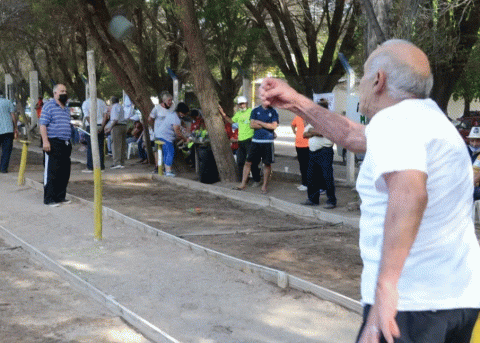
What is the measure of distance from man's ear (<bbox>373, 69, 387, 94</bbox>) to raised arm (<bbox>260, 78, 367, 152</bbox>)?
532 mm

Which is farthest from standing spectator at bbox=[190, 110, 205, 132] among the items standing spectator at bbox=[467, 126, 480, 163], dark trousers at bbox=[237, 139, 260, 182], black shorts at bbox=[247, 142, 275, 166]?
standing spectator at bbox=[467, 126, 480, 163]

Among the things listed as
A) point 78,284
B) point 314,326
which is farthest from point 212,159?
point 314,326

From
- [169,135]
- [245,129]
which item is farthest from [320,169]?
[169,135]

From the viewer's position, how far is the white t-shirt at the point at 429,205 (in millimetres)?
2574

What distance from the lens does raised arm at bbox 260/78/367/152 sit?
3.29 meters

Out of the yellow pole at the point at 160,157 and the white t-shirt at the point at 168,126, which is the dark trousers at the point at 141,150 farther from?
the white t-shirt at the point at 168,126

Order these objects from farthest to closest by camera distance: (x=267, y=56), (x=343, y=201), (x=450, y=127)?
(x=267, y=56) < (x=343, y=201) < (x=450, y=127)

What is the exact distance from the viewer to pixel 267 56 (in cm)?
2605

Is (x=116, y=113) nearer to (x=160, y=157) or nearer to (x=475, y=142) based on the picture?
(x=160, y=157)

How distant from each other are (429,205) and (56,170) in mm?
10620

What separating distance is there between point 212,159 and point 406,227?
14.0 meters

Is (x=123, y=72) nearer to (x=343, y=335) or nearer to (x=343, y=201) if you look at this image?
(x=343, y=201)

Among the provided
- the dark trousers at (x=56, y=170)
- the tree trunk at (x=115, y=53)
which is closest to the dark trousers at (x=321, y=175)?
the dark trousers at (x=56, y=170)

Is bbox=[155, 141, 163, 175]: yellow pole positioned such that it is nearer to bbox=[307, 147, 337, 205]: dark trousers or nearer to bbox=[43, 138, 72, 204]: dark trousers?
bbox=[43, 138, 72, 204]: dark trousers
